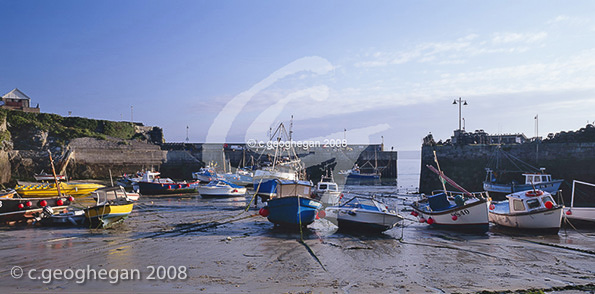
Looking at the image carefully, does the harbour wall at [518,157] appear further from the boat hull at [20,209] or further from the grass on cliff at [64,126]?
the grass on cliff at [64,126]

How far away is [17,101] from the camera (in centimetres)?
6688

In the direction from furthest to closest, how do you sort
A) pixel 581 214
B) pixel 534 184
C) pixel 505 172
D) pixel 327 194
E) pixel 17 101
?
pixel 17 101 → pixel 505 172 → pixel 534 184 → pixel 327 194 → pixel 581 214

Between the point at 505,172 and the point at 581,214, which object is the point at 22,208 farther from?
the point at 505,172

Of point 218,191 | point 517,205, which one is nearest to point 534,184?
point 517,205

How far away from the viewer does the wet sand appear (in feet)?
29.3

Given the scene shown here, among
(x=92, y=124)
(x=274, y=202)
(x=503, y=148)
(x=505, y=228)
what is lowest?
(x=505, y=228)

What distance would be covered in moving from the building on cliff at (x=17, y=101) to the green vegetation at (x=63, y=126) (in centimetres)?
805

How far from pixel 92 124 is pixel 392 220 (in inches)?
2444

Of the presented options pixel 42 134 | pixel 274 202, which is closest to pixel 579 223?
pixel 274 202

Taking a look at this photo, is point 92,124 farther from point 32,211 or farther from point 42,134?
point 32,211

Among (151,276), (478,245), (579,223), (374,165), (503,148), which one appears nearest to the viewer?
(151,276)

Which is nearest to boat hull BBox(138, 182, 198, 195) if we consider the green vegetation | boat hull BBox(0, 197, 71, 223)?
boat hull BBox(0, 197, 71, 223)

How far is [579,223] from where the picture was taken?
18625mm

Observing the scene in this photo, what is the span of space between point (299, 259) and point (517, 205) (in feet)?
36.5
